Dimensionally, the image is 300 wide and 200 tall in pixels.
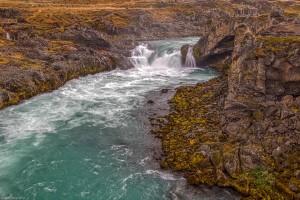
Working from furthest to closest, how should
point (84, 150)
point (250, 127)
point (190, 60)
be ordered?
point (190, 60)
point (84, 150)
point (250, 127)

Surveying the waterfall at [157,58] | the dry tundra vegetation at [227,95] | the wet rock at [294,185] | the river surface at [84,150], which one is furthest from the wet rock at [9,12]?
the wet rock at [294,185]

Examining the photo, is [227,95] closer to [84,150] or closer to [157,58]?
[84,150]

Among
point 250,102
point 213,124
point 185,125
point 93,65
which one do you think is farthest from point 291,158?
point 93,65

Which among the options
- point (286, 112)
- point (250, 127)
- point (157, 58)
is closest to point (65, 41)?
point (157, 58)

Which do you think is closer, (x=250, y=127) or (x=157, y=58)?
(x=250, y=127)

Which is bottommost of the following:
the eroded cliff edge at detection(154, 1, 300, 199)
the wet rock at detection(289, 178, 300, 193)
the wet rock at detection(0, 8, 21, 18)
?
the wet rock at detection(289, 178, 300, 193)

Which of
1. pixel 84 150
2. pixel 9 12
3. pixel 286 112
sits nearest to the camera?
pixel 286 112

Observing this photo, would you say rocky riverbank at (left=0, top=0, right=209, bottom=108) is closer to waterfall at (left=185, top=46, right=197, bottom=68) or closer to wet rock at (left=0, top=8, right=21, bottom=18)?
wet rock at (left=0, top=8, right=21, bottom=18)

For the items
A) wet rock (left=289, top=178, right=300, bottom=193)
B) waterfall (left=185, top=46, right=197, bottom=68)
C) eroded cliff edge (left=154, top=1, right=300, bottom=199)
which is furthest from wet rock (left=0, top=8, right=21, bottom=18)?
wet rock (left=289, top=178, right=300, bottom=193)
